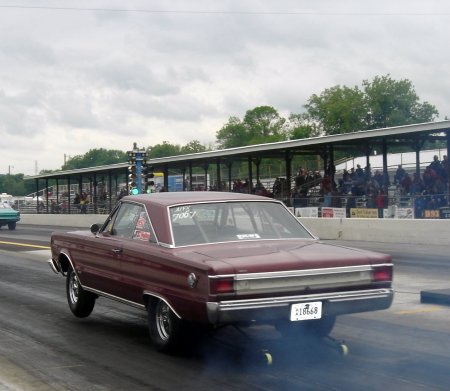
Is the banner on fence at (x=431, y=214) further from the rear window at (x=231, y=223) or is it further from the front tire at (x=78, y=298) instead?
the rear window at (x=231, y=223)

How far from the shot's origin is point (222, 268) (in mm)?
6207

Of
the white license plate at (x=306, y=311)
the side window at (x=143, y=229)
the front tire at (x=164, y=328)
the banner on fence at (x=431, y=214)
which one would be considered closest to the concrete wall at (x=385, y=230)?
the banner on fence at (x=431, y=214)

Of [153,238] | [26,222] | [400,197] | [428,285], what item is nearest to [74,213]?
[26,222]

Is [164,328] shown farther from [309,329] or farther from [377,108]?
[377,108]

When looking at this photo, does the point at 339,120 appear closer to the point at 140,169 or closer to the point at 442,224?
the point at 140,169

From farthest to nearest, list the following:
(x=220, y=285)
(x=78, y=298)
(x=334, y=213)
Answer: (x=334, y=213), (x=78, y=298), (x=220, y=285)

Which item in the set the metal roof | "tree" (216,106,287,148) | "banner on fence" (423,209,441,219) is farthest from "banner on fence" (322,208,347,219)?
"tree" (216,106,287,148)

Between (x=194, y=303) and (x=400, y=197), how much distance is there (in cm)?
1936

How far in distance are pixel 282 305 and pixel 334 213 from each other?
21.4 m

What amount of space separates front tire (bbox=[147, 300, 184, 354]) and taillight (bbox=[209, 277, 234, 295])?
77 cm

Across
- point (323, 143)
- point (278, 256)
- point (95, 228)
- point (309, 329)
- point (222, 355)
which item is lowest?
point (222, 355)

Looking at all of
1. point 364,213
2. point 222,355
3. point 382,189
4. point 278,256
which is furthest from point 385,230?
point 278,256

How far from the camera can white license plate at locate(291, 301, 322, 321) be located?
20.8ft

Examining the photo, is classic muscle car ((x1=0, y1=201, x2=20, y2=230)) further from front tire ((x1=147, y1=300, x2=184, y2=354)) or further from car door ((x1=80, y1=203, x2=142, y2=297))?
front tire ((x1=147, y1=300, x2=184, y2=354))
